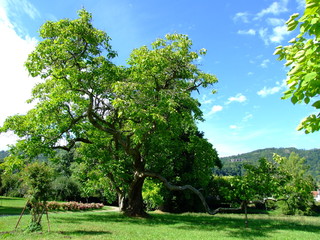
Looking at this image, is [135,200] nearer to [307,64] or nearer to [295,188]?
[295,188]

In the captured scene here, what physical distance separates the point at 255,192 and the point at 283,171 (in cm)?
284

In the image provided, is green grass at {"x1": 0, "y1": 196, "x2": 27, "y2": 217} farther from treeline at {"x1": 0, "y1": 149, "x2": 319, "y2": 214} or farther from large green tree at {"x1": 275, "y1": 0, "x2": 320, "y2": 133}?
large green tree at {"x1": 275, "y1": 0, "x2": 320, "y2": 133}

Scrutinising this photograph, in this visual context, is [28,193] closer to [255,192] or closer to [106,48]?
[106,48]

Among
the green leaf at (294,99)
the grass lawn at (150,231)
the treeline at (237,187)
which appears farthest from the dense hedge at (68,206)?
the green leaf at (294,99)

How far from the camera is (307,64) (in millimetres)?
2641

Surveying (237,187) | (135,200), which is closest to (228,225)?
(237,187)

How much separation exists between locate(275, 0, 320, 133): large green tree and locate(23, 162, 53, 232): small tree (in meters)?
10.2

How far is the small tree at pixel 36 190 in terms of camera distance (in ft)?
32.9

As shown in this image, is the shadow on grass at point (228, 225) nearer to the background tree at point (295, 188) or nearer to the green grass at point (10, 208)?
the background tree at point (295, 188)

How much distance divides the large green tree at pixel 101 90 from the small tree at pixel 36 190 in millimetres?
2731

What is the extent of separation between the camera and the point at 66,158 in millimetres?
53312

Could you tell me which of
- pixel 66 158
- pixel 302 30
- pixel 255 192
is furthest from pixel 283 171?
pixel 66 158

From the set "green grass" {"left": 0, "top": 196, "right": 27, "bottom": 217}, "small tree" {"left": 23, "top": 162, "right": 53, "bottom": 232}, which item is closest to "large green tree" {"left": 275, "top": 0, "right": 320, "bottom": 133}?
"small tree" {"left": 23, "top": 162, "right": 53, "bottom": 232}

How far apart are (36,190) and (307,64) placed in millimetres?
10514
